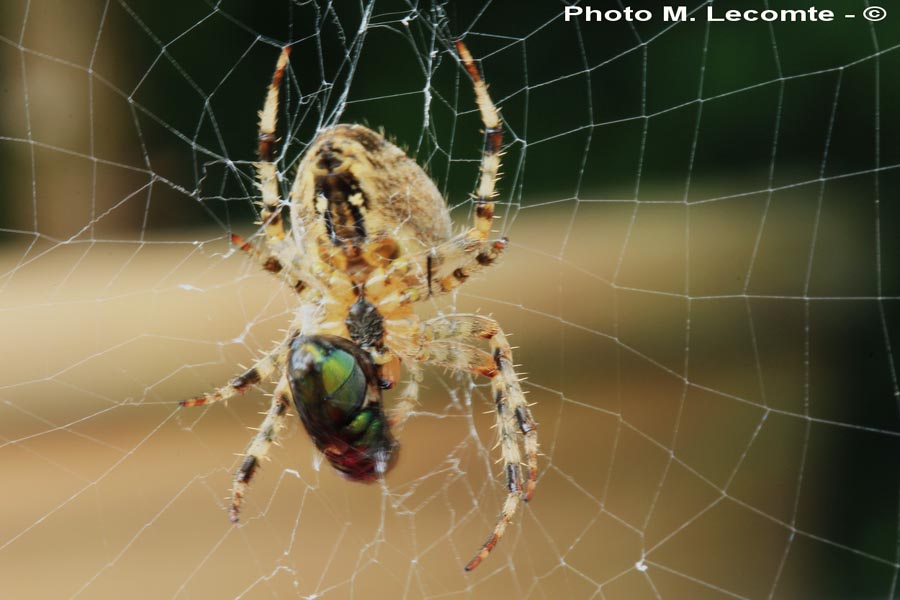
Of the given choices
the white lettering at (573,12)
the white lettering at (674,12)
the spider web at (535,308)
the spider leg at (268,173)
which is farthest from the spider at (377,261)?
the white lettering at (573,12)

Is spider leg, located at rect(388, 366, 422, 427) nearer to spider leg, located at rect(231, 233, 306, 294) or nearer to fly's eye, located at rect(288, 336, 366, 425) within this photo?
spider leg, located at rect(231, 233, 306, 294)

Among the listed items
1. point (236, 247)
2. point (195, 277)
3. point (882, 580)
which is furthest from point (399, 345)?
point (882, 580)

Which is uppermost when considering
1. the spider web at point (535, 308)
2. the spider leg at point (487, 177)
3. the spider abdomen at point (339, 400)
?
the spider leg at point (487, 177)

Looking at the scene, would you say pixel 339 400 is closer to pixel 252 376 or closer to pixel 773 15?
pixel 252 376

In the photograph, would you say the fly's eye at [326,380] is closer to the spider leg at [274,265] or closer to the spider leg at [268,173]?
the spider leg at [274,265]

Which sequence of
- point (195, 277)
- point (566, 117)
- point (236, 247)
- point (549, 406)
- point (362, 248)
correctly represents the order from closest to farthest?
point (236, 247)
point (362, 248)
point (195, 277)
point (566, 117)
point (549, 406)

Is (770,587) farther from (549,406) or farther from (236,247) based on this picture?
(236,247)
